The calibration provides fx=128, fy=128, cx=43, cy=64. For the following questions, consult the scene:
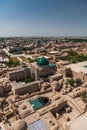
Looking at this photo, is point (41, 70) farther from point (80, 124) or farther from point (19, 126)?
point (80, 124)

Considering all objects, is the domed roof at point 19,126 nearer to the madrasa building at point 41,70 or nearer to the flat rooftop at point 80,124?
the flat rooftop at point 80,124

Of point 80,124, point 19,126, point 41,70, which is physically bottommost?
point 19,126

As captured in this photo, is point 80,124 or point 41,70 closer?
point 80,124

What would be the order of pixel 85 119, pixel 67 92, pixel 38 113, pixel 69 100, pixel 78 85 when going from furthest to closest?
1. pixel 78 85
2. pixel 67 92
3. pixel 69 100
4. pixel 38 113
5. pixel 85 119

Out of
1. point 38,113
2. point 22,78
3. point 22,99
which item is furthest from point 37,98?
point 22,78

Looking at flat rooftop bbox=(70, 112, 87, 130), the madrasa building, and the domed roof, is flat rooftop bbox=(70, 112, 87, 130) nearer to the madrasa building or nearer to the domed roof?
the domed roof

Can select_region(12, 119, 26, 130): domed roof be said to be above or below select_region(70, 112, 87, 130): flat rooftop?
below

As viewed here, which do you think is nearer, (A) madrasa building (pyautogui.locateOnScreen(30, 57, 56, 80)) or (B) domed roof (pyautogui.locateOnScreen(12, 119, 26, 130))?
(B) domed roof (pyautogui.locateOnScreen(12, 119, 26, 130))

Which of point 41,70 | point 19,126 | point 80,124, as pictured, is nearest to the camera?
point 80,124

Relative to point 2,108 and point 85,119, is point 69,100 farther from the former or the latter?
point 2,108

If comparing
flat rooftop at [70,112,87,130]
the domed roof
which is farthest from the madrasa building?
flat rooftop at [70,112,87,130]

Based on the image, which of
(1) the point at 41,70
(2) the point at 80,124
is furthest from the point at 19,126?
(1) the point at 41,70
